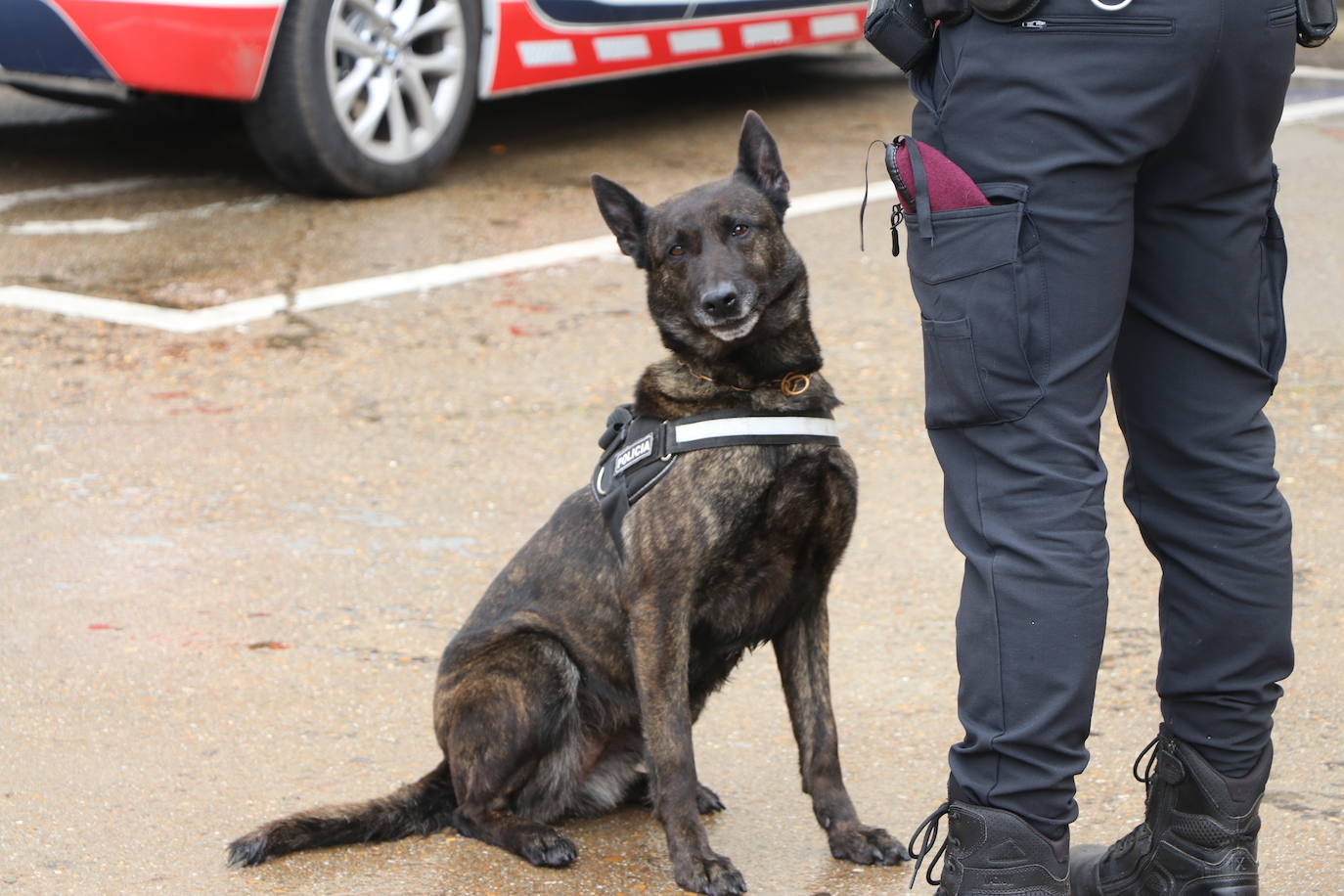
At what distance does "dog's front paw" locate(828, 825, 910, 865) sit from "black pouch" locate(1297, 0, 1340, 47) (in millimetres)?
1504

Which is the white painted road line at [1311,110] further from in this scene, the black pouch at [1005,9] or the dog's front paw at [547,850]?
the black pouch at [1005,9]

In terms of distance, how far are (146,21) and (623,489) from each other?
390 centimetres

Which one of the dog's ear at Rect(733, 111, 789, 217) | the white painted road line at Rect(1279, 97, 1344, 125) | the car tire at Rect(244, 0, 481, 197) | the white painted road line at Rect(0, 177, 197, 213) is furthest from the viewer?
the white painted road line at Rect(1279, 97, 1344, 125)

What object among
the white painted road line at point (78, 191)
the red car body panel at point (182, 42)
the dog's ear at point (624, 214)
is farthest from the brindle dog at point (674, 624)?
the white painted road line at point (78, 191)

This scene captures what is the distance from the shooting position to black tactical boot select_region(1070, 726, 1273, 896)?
2.53 meters

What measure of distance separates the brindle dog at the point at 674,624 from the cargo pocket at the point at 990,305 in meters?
0.75

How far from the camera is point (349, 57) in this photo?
21.9ft

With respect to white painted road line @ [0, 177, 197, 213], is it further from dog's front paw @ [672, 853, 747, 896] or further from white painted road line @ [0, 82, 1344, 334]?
dog's front paw @ [672, 853, 747, 896]

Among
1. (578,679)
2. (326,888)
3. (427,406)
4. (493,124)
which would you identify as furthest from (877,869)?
(493,124)

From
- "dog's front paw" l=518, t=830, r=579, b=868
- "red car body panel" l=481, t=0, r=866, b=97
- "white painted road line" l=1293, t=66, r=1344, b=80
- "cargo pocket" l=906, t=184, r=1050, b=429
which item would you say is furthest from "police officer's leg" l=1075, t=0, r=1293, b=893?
"white painted road line" l=1293, t=66, r=1344, b=80

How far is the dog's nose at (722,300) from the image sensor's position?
311cm

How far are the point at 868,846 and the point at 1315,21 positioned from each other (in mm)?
1551

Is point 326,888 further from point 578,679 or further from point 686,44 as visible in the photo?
point 686,44

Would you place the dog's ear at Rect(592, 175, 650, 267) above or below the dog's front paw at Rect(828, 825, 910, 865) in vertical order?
above
